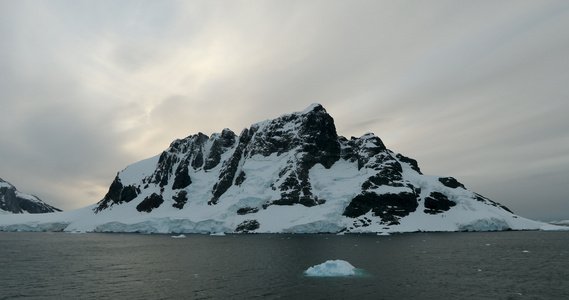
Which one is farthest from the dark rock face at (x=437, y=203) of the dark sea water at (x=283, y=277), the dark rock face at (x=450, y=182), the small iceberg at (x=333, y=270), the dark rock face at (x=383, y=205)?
the small iceberg at (x=333, y=270)

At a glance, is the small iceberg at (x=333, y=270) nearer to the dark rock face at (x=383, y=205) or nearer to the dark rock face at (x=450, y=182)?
the dark rock face at (x=383, y=205)

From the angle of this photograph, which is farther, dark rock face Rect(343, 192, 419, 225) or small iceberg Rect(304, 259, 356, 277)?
dark rock face Rect(343, 192, 419, 225)

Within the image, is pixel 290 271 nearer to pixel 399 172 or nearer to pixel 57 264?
pixel 57 264

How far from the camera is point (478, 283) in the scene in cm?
4616

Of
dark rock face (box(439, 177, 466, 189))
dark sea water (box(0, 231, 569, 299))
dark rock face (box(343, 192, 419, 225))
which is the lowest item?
dark sea water (box(0, 231, 569, 299))

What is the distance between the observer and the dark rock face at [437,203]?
170m

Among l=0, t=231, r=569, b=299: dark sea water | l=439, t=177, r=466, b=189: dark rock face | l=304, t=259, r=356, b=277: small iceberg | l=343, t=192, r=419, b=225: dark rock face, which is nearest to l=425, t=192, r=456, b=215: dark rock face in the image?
l=343, t=192, r=419, b=225: dark rock face

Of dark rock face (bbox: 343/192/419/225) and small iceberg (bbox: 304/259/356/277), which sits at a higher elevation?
dark rock face (bbox: 343/192/419/225)

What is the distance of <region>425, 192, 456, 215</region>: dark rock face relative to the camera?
17038cm

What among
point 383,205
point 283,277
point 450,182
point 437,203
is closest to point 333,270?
point 283,277

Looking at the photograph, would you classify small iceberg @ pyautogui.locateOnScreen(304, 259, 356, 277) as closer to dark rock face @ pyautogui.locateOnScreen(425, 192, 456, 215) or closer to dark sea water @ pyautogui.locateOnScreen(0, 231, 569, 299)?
dark sea water @ pyautogui.locateOnScreen(0, 231, 569, 299)

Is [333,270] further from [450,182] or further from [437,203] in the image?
[450,182]

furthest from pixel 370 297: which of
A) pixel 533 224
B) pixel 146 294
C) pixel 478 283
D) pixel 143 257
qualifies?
pixel 533 224

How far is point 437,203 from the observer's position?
173 metres
